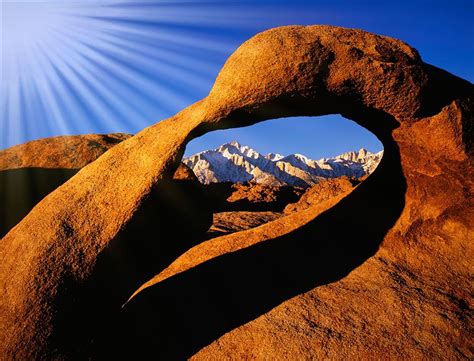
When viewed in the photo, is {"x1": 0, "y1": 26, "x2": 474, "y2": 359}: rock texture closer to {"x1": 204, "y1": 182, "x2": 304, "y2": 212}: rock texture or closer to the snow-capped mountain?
{"x1": 204, "y1": 182, "x2": 304, "y2": 212}: rock texture

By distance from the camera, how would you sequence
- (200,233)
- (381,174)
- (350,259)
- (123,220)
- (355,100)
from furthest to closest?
(200,233) → (381,174) → (350,259) → (355,100) → (123,220)

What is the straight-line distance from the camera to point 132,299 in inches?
151

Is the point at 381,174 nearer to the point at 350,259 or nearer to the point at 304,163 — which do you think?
the point at 350,259

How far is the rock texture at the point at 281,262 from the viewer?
275cm

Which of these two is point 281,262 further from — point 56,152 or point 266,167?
point 266,167

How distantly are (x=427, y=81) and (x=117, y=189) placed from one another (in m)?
3.32

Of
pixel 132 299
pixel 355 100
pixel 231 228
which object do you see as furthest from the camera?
pixel 231 228

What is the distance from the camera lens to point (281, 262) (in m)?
4.20

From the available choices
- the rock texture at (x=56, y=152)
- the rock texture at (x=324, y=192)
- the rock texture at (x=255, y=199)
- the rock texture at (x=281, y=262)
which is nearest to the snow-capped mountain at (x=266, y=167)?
the rock texture at (x=255, y=199)

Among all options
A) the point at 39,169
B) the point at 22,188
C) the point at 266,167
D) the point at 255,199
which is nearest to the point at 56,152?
the point at 39,169

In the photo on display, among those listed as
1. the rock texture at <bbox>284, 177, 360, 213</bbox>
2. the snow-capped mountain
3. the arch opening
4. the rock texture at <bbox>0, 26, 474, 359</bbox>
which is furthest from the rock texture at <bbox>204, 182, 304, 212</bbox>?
the snow-capped mountain

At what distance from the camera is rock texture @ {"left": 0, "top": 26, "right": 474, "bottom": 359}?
2.75 m

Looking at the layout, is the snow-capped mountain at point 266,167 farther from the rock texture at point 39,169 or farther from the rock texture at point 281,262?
the rock texture at point 281,262

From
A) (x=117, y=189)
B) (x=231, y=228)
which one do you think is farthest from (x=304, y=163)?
(x=117, y=189)
